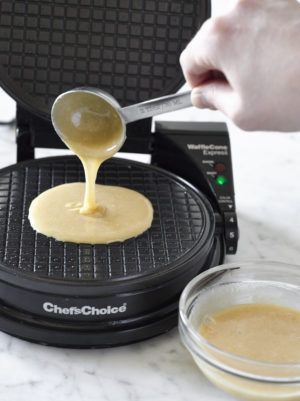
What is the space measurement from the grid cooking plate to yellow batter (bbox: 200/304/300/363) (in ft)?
0.39

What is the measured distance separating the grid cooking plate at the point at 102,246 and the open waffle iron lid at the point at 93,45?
4.9 inches

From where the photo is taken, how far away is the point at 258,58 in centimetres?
109

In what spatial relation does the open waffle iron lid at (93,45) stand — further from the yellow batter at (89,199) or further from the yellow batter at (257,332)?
the yellow batter at (257,332)

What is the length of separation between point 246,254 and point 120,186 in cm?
25

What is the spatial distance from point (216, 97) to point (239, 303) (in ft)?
1.12

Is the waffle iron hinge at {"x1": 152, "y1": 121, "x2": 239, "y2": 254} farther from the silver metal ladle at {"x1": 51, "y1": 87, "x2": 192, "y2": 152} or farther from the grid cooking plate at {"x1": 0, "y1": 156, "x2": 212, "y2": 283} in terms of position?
the silver metal ladle at {"x1": 51, "y1": 87, "x2": 192, "y2": 152}

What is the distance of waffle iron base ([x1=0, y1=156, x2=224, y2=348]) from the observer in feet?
4.10

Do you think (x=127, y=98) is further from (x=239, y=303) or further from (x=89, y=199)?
(x=239, y=303)

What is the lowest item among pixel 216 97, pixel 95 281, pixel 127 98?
pixel 95 281

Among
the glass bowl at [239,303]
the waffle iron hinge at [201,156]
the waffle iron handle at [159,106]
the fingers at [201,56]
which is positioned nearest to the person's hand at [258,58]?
the fingers at [201,56]

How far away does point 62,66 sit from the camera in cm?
158

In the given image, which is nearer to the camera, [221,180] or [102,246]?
[102,246]

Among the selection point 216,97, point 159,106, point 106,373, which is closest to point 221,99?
point 216,97

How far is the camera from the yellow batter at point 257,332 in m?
1.19
